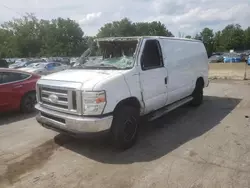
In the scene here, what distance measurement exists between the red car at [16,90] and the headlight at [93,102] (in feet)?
13.3

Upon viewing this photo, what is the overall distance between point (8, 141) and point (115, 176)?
2930 mm

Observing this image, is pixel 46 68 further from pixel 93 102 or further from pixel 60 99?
pixel 93 102

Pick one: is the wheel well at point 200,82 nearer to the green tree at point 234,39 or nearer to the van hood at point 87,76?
the van hood at point 87,76

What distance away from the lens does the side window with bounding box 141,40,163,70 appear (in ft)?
17.3

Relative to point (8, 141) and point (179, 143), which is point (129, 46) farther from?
point (8, 141)

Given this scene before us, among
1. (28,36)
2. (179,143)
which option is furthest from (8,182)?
(28,36)

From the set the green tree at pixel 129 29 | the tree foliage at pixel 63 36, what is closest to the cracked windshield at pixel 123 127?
the tree foliage at pixel 63 36

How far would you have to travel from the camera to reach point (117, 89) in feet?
14.7

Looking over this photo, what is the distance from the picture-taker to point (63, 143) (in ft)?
17.2

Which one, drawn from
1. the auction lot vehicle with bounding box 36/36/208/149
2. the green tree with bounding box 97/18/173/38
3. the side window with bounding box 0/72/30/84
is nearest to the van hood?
the auction lot vehicle with bounding box 36/36/208/149

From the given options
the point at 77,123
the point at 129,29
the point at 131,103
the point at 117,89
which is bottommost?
the point at 77,123

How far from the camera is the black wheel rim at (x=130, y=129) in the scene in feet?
15.6

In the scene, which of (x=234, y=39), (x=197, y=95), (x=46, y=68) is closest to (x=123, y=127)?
(x=197, y=95)

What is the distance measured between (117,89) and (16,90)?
4.33 meters
